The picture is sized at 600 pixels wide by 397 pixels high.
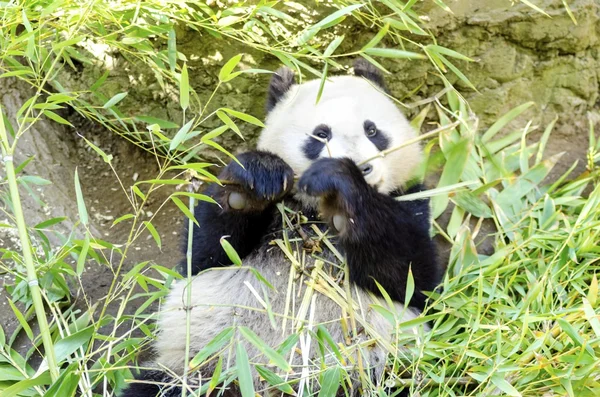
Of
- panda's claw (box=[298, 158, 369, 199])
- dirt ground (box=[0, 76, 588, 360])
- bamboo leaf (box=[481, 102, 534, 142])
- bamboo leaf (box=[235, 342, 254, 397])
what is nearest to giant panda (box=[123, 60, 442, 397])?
panda's claw (box=[298, 158, 369, 199])

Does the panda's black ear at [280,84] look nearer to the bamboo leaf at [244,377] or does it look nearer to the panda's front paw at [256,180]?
the panda's front paw at [256,180]

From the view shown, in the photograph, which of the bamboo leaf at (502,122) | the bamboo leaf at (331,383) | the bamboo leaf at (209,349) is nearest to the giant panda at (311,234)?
the bamboo leaf at (331,383)

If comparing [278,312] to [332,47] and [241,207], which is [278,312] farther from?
[332,47]

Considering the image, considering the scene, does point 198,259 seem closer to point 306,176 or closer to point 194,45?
point 306,176

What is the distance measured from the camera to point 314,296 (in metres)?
2.41

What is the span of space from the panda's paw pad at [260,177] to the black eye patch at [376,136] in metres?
0.44

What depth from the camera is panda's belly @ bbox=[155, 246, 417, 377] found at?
7.80 ft

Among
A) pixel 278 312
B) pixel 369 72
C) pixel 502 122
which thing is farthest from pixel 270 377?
pixel 502 122

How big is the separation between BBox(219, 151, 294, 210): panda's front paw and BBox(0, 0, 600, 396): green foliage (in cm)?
14

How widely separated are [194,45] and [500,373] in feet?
7.51

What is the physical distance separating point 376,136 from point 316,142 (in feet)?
0.87

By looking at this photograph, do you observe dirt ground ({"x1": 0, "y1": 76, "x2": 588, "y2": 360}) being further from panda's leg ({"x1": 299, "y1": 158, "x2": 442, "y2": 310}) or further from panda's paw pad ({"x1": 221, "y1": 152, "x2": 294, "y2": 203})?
panda's paw pad ({"x1": 221, "y1": 152, "x2": 294, "y2": 203})

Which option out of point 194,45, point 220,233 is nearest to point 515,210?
point 220,233

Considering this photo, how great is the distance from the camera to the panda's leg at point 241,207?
239cm
